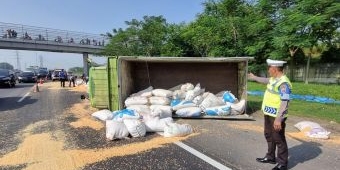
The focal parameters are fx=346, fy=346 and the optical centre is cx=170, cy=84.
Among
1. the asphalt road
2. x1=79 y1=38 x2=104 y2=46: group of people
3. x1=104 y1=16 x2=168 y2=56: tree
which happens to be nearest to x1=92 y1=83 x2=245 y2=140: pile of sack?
the asphalt road

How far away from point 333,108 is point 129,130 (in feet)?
26.5

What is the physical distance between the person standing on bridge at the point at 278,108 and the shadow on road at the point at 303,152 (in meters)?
0.43

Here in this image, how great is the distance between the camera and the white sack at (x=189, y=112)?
9969 millimetres

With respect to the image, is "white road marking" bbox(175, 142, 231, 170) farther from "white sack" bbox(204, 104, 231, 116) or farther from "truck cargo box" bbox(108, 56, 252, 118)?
"truck cargo box" bbox(108, 56, 252, 118)

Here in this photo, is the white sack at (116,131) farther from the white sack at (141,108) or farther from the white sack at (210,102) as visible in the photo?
the white sack at (210,102)

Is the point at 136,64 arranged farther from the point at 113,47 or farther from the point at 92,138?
the point at 113,47

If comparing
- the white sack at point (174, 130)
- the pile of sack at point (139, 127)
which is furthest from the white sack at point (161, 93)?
the white sack at point (174, 130)

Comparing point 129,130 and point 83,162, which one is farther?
point 129,130

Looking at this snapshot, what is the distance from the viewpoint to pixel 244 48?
2752 centimetres

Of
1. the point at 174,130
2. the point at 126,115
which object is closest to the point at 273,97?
the point at 174,130

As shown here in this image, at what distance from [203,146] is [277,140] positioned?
1847mm

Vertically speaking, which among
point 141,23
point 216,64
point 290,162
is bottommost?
point 290,162

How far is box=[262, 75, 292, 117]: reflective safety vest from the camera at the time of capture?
516cm

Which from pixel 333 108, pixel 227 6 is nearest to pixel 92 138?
pixel 333 108
